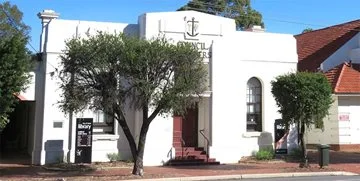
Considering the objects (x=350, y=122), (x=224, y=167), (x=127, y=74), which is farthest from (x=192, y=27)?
(x=350, y=122)

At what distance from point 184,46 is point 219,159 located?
23.5ft

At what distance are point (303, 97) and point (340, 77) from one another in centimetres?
1046

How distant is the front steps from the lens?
2222 centimetres

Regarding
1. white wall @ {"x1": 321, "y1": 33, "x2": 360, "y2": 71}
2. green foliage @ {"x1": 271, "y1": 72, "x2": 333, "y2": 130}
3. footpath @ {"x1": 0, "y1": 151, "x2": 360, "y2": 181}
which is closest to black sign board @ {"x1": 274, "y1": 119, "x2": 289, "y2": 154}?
footpath @ {"x1": 0, "y1": 151, "x2": 360, "y2": 181}

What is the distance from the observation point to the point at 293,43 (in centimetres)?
2548

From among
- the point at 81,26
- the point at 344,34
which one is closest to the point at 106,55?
the point at 81,26

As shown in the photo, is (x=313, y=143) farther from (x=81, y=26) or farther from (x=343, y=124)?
(x=81, y=26)

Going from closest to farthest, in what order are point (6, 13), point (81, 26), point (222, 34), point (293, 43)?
1. point (81, 26)
2. point (222, 34)
3. point (293, 43)
4. point (6, 13)

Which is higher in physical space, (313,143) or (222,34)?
(222,34)

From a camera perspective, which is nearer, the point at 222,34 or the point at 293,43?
the point at 222,34

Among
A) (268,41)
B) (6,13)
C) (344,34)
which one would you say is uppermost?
(6,13)

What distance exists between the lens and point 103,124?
2241 cm

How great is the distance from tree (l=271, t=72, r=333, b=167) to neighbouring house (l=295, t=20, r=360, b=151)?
834 centimetres

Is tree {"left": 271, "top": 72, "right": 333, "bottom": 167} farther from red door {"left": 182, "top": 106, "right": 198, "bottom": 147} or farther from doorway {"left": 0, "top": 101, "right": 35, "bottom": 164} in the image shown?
doorway {"left": 0, "top": 101, "right": 35, "bottom": 164}
